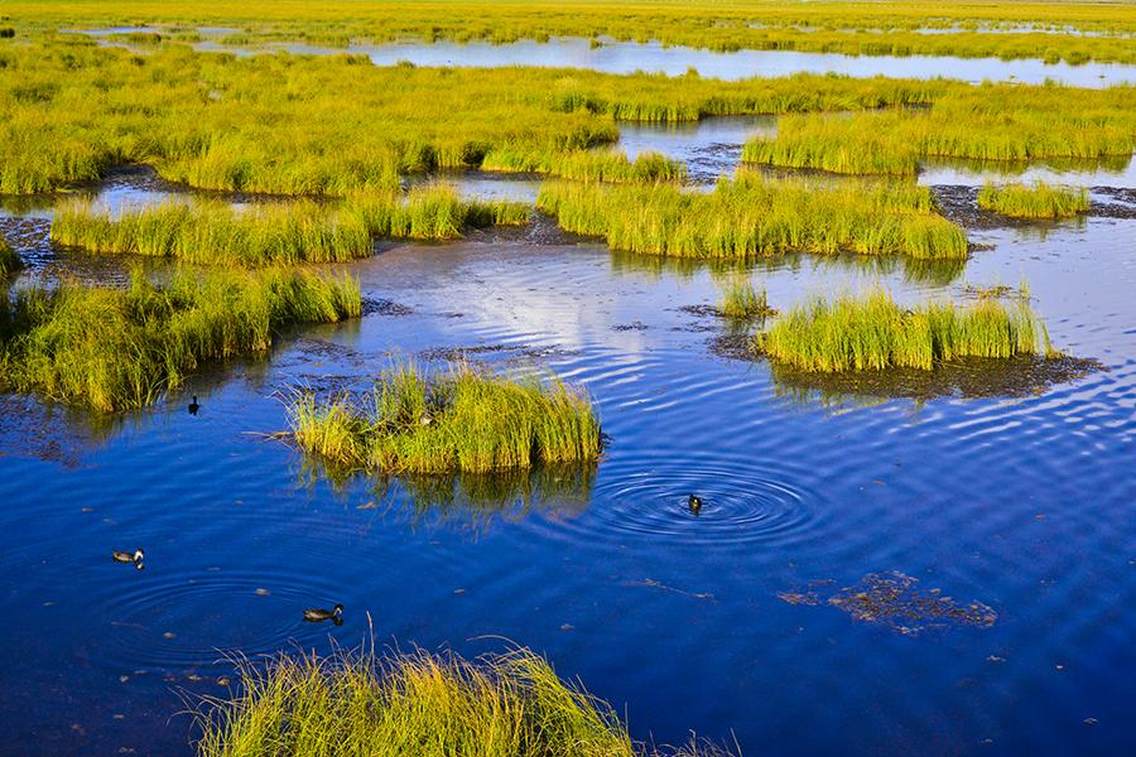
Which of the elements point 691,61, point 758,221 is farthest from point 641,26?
point 758,221

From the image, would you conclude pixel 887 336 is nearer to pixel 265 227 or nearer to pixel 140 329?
pixel 140 329

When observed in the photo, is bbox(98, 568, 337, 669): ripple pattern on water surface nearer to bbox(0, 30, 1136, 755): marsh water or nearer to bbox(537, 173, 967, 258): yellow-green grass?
bbox(0, 30, 1136, 755): marsh water

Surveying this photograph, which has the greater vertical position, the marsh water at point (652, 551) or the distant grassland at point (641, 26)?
the distant grassland at point (641, 26)

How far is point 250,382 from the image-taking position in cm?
1499

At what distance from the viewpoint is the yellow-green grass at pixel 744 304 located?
60.4ft

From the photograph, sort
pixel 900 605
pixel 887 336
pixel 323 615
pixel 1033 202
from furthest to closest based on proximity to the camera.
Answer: pixel 1033 202 → pixel 887 336 → pixel 900 605 → pixel 323 615

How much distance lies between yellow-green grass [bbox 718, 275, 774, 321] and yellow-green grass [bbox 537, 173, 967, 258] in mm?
3591

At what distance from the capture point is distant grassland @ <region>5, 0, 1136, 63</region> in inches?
2918

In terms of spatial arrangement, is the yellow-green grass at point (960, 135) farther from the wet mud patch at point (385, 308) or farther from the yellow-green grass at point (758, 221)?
the wet mud patch at point (385, 308)

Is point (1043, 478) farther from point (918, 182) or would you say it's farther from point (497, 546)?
point (918, 182)

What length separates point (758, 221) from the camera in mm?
23109

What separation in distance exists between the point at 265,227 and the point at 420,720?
1469 cm

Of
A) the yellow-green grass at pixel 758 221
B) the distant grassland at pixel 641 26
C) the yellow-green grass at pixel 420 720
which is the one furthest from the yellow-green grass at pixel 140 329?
the distant grassland at pixel 641 26

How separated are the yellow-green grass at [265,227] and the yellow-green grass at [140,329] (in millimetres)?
2655
